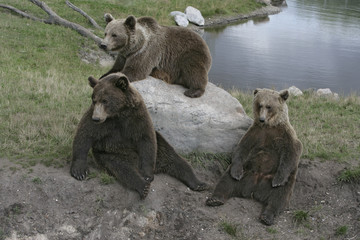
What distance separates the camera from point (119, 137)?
6.68 meters

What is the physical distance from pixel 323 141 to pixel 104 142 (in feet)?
15.1

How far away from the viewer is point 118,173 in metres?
6.50

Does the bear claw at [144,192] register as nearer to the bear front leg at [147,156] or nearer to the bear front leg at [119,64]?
the bear front leg at [147,156]

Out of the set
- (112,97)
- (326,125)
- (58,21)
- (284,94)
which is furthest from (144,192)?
(58,21)

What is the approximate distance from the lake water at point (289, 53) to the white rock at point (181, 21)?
1517 millimetres

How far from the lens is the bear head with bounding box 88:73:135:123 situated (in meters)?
6.31

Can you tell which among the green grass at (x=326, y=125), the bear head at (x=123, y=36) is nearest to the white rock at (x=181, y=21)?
the green grass at (x=326, y=125)

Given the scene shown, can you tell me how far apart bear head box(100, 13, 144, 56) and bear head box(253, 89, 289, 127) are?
236cm

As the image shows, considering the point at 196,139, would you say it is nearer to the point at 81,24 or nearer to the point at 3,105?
the point at 3,105

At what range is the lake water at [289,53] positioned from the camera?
64.6ft

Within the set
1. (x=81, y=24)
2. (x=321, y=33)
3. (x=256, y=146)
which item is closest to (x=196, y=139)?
(x=256, y=146)

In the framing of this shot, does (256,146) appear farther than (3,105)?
No

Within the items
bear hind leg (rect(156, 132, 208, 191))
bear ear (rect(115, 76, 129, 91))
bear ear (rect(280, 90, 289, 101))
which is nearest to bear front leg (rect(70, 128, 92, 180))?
bear ear (rect(115, 76, 129, 91))

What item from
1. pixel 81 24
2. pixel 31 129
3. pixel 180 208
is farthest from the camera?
pixel 81 24
